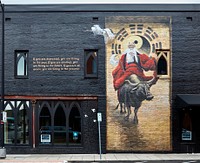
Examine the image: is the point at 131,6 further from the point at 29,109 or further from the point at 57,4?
the point at 29,109

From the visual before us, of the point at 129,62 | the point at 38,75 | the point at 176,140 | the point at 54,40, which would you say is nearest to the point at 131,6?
the point at 129,62

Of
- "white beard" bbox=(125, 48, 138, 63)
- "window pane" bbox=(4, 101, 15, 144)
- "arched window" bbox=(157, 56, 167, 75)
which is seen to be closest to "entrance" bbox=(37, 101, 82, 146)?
"window pane" bbox=(4, 101, 15, 144)

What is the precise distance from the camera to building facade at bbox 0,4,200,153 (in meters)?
23.5

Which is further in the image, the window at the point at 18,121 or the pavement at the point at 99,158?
the window at the point at 18,121

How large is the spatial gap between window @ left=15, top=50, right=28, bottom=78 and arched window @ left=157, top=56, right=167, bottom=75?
7838 millimetres

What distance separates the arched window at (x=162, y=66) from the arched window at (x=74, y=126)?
17.6 ft

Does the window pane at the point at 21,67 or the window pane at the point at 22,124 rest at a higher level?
the window pane at the point at 21,67

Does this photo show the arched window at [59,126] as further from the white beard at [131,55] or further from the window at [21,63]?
the white beard at [131,55]

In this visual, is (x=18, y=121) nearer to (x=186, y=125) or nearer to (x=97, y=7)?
(x=97, y=7)

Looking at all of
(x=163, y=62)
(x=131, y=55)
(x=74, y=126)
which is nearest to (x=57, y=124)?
(x=74, y=126)

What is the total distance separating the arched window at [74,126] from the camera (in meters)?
23.7

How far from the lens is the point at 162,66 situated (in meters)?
24.0

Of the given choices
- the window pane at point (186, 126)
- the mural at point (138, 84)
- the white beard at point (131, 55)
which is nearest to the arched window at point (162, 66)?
the mural at point (138, 84)

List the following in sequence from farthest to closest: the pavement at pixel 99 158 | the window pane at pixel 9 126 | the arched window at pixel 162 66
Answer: the arched window at pixel 162 66 → the window pane at pixel 9 126 → the pavement at pixel 99 158
